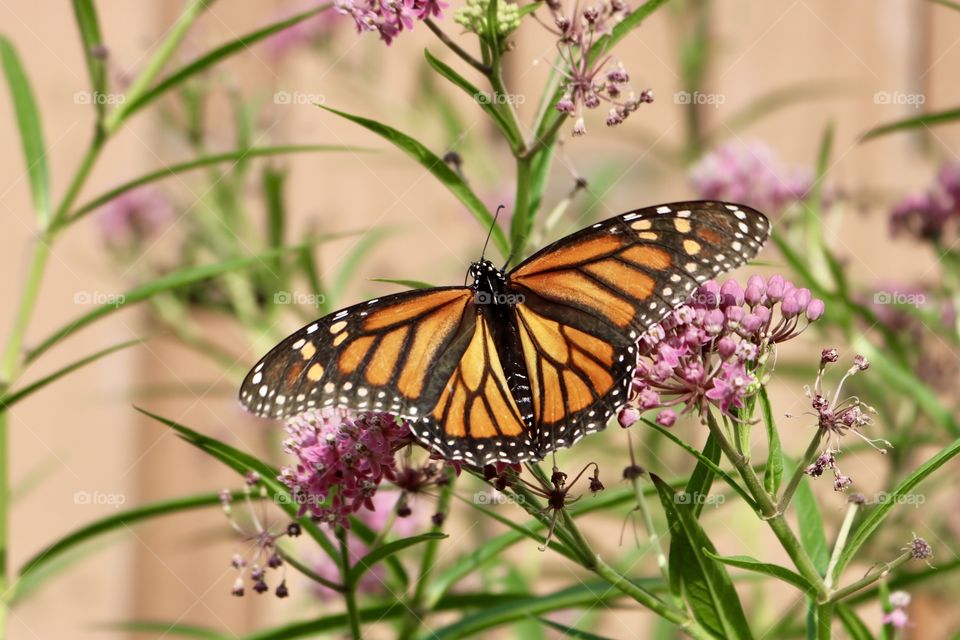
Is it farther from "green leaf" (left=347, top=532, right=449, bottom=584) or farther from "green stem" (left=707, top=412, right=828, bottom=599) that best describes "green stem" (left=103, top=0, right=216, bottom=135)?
"green stem" (left=707, top=412, right=828, bottom=599)

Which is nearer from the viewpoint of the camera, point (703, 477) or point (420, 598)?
point (703, 477)

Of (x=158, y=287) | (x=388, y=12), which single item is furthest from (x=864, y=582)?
(x=158, y=287)

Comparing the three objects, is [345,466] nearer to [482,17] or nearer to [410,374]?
[410,374]

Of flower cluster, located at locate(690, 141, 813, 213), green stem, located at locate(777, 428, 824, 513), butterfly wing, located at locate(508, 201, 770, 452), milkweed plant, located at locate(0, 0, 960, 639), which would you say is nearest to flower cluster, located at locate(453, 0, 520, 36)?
milkweed plant, located at locate(0, 0, 960, 639)

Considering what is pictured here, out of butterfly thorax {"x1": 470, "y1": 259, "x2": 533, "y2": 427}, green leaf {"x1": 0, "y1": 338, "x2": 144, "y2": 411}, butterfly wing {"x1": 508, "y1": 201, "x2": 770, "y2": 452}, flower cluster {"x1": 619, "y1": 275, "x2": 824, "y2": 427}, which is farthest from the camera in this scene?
green leaf {"x1": 0, "y1": 338, "x2": 144, "y2": 411}

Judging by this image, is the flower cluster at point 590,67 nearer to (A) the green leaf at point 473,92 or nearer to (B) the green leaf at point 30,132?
(A) the green leaf at point 473,92

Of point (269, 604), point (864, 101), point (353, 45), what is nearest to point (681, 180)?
point (864, 101)

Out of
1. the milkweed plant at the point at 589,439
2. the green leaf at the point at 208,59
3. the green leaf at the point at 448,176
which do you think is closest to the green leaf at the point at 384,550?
the milkweed plant at the point at 589,439

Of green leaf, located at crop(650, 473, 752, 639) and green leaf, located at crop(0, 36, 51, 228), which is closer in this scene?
green leaf, located at crop(650, 473, 752, 639)
